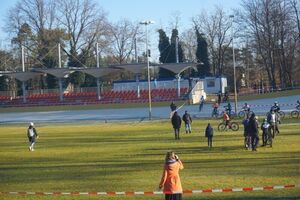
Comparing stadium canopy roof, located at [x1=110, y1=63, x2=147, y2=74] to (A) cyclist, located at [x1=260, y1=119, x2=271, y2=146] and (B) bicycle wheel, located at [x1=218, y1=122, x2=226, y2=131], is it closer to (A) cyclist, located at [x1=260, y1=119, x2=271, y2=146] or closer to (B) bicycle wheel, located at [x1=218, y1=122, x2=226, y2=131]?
(B) bicycle wheel, located at [x1=218, y1=122, x2=226, y2=131]

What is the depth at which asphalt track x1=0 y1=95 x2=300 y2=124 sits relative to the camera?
53.1 meters

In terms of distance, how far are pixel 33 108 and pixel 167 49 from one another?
27743mm

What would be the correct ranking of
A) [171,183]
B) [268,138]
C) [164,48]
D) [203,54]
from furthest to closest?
[164,48] < [203,54] < [268,138] < [171,183]

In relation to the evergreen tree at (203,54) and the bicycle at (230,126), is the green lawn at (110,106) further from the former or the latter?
the bicycle at (230,126)

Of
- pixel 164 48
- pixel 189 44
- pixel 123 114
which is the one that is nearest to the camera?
pixel 123 114

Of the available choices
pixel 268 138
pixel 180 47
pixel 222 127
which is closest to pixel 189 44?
pixel 180 47

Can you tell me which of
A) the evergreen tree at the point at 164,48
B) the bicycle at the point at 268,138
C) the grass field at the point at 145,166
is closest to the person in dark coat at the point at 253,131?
the grass field at the point at 145,166

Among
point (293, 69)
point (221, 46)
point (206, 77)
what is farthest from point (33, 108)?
point (293, 69)

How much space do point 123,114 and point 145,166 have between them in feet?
128

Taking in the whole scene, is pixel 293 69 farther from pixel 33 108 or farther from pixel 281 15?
pixel 33 108

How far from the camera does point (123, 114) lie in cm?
5819

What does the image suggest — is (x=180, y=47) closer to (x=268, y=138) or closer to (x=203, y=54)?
(x=203, y=54)

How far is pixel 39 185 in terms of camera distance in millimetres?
16188

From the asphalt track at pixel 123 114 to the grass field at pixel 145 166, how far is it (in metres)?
23.3
